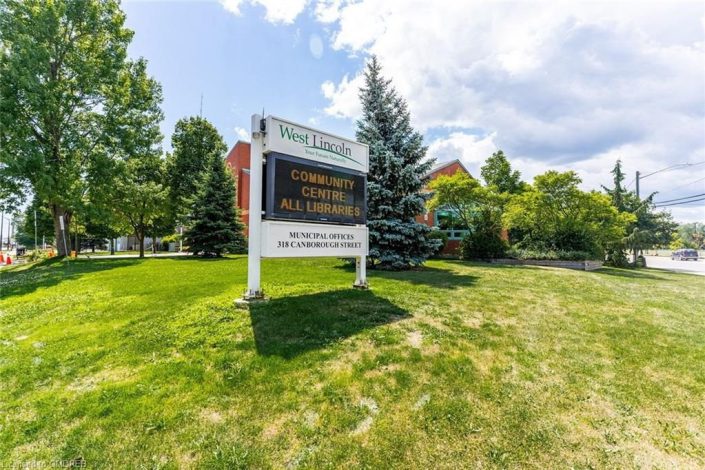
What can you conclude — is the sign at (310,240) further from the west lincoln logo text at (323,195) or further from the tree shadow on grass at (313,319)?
the tree shadow on grass at (313,319)

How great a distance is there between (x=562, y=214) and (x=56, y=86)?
2597 centimetres

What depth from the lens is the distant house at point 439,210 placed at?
69.1 feet

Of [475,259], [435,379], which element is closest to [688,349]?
[435,379]

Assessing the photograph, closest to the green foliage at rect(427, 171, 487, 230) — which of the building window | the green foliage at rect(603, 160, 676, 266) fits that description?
the building window

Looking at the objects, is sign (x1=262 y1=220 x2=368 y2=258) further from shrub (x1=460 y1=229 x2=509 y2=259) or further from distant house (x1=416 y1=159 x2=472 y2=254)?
distant house (x1=416 y1=159 x2=472 y2=254)

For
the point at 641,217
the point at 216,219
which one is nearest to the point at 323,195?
the point at 216,219

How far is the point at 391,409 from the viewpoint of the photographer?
3.03 m

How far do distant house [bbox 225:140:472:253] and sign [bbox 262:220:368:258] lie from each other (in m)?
10.3

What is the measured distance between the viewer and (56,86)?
15672 mm

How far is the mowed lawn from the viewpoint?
2557 mm

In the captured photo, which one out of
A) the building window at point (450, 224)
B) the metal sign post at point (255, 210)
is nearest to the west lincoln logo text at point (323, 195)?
the metal sign post at point (255, 210)

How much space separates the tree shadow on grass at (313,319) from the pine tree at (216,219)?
14.1 meters

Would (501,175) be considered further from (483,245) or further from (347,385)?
(347,385)

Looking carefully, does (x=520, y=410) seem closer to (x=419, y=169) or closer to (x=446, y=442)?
(x=446, y=442)
